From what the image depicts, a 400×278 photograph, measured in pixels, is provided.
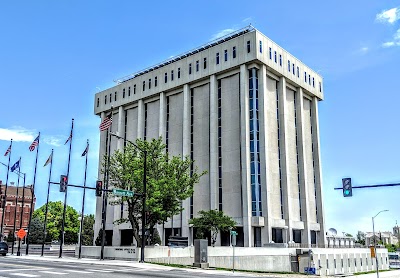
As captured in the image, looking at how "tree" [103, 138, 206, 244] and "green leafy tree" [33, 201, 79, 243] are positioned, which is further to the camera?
"green leafy tree" [33, 201, 79, 243]

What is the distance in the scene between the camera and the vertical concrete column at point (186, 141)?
214 ft

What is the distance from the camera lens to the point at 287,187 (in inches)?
2472

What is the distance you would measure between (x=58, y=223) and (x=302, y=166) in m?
74.1

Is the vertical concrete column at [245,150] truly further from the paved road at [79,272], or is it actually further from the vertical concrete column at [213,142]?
the paved road at [79,272]

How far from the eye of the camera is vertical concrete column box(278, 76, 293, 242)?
62.1 meters

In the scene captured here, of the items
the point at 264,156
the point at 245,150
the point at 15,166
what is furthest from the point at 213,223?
the point at 15,166

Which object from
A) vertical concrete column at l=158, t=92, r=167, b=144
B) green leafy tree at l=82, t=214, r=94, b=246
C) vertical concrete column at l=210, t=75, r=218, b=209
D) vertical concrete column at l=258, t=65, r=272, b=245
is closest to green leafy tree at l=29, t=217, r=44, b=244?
green leafy tree at l=82, t=214, r=94, b=246

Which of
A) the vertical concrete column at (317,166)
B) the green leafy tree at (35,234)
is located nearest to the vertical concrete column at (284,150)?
the vertical concrete column at (317,166)

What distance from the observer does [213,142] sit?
210ft

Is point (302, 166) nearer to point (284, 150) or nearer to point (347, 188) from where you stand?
point (284, 150)

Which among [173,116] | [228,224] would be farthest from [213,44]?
[228,224]

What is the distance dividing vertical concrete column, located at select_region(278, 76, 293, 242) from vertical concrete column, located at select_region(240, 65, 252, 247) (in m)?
7.19

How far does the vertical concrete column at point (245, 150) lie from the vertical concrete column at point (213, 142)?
4802 mm

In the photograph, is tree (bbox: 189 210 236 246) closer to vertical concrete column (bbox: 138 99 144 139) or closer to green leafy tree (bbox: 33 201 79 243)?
vertical concrete column (bbox: 138 99 144 139)
